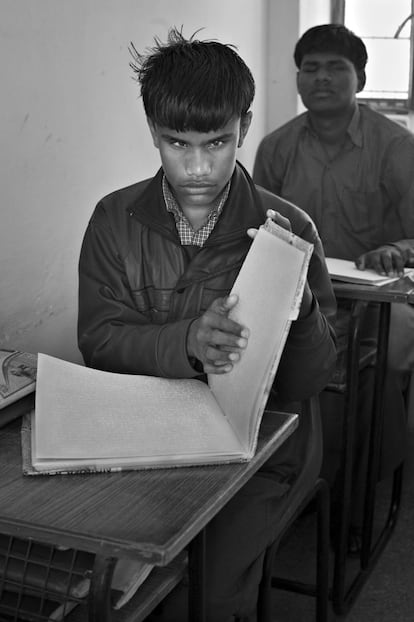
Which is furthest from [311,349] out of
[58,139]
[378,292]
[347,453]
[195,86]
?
[58,139]

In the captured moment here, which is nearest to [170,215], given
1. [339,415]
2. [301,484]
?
[301,484]

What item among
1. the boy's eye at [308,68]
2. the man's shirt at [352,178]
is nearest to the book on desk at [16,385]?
the man's shirt at [352,178]

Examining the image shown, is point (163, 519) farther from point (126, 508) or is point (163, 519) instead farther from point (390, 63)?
point (390, 63)

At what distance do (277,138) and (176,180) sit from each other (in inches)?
61.6

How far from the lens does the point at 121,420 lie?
1280 millimetres

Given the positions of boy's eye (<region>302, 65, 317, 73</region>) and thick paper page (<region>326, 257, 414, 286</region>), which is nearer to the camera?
thick paper page (<region>326, 257, 414, 286</region>)

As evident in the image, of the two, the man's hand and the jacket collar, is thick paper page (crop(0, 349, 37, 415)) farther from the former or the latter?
the man's hand

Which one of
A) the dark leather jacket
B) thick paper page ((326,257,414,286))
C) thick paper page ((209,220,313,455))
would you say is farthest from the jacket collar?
thick paper page ((326,257,414,286))

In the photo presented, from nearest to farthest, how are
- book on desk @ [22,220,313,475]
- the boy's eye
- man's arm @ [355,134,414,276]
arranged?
book on desk @ [22,220,313,475] < man's arm @ [355,134,414,276] < the boy's eye

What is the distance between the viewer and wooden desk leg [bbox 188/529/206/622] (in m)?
1.26

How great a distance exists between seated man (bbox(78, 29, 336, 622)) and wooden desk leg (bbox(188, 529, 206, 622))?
0.59ft

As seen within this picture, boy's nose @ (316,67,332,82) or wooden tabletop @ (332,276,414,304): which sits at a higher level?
boy's nose @ (316,67,332,82)

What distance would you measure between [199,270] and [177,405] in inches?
13.8

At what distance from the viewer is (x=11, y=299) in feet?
7.36
